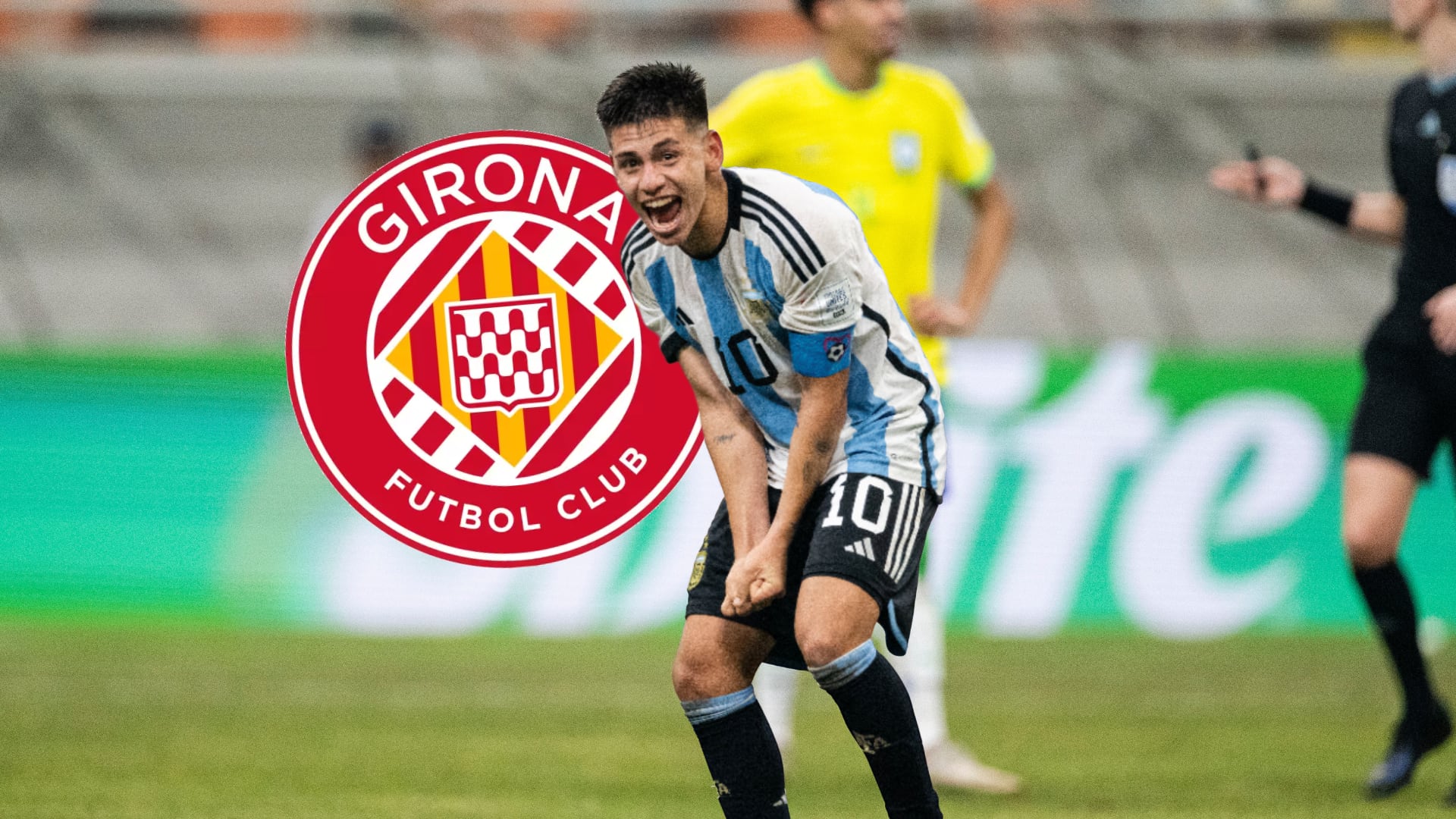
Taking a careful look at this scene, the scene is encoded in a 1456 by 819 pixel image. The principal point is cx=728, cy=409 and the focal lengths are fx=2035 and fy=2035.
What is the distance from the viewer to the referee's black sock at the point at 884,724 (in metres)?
4.50

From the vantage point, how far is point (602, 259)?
16.2 ft

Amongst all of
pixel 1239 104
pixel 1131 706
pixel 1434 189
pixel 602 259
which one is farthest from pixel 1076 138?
pixel 602 259

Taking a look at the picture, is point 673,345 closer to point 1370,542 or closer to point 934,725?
point 934,725

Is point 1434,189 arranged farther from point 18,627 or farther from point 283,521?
point 18,627

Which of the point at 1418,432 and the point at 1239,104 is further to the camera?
the point at 1239,104

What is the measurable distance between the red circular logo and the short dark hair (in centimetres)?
48

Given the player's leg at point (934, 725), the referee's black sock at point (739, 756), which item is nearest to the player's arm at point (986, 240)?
the player's leg at point (934, 725)

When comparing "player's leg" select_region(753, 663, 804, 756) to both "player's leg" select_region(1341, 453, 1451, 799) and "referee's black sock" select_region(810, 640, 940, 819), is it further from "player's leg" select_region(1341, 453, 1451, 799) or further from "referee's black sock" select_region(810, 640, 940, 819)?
"referee's black sock" select_region(810, 640, 940, 819)

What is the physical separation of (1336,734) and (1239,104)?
8.36 m

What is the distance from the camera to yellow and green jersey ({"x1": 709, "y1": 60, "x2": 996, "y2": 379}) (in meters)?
6.55

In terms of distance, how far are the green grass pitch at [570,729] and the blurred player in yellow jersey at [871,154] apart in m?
0.33

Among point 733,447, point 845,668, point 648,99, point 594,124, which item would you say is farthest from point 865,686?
point 594,124

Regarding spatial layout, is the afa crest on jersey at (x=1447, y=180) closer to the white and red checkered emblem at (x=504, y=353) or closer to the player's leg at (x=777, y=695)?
the player's leg at (x=777, y=695)

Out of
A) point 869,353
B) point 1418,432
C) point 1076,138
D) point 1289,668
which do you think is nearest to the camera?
point 869,353
